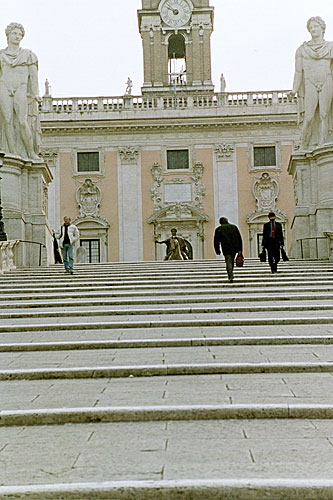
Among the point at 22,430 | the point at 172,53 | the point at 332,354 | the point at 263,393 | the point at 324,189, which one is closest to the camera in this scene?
the point at 22,430

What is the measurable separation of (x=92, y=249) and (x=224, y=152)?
318 inches

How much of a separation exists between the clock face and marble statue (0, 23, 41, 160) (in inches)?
904

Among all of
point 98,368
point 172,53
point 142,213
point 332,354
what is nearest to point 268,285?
point 332,354

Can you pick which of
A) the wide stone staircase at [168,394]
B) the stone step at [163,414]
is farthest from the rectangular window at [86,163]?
the stone step at [163,414]

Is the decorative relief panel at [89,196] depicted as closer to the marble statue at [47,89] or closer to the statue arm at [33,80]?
the marble statue at [47,89]

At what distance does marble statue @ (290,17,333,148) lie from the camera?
62.0 ft

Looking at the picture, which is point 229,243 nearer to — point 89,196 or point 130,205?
point 130,205

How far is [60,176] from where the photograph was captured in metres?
35.2

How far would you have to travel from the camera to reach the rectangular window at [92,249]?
34688 mm

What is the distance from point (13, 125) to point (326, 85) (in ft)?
28.0

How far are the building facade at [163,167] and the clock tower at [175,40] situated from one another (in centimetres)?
465

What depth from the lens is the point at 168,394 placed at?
625 cm

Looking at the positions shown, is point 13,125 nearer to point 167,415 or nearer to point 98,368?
point 98,368

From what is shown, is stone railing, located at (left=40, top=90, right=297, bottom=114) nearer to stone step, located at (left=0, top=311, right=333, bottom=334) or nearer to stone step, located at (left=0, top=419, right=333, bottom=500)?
stone step, located at (left=0, top=311, right=333, bottom=334)
